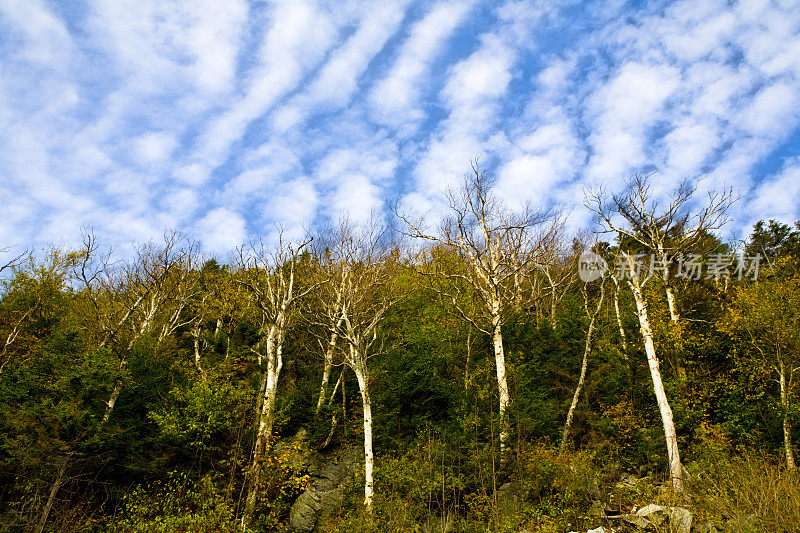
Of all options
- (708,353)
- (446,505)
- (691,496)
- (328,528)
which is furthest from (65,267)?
(708,353)

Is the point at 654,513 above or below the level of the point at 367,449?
below

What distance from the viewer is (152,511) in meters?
13.1

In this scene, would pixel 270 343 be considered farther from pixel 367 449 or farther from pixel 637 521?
pixel 637 521

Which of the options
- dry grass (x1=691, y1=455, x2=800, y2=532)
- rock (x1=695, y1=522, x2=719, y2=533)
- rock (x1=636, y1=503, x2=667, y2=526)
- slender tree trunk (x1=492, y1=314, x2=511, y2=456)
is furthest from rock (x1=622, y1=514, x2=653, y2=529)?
slender tree trunk (x1=492, y1=314, x2=511, y2=456)

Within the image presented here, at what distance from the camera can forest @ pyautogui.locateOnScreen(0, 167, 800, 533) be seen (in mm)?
12453

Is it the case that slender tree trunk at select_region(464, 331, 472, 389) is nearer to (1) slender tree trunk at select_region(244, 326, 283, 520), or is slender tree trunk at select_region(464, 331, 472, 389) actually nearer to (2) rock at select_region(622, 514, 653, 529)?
(2) rock at select_region(622, 514, 653, 529)

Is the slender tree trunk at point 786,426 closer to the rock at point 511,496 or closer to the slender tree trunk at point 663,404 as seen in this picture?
the slender tree trunk at point 663,404

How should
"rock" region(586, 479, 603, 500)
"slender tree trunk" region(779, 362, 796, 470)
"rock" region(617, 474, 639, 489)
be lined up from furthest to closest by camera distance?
1. "rock" region(617, 474, 639, 489)
2. "slender tree trunk" region(779, 362, 796, 470)
3. "rock" region(586, 479, 603, 500)

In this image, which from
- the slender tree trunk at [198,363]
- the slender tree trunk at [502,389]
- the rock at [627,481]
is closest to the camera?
the rock at [627,481]

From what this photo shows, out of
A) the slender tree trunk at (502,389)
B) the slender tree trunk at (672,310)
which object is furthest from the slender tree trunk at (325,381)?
the slender tree trunk at (672,310)

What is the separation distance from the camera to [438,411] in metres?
17.6

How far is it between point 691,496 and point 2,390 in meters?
23.5

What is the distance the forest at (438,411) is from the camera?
40.9 ft

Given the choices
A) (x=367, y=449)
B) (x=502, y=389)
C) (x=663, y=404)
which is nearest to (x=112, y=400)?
(x=367, y=449)
